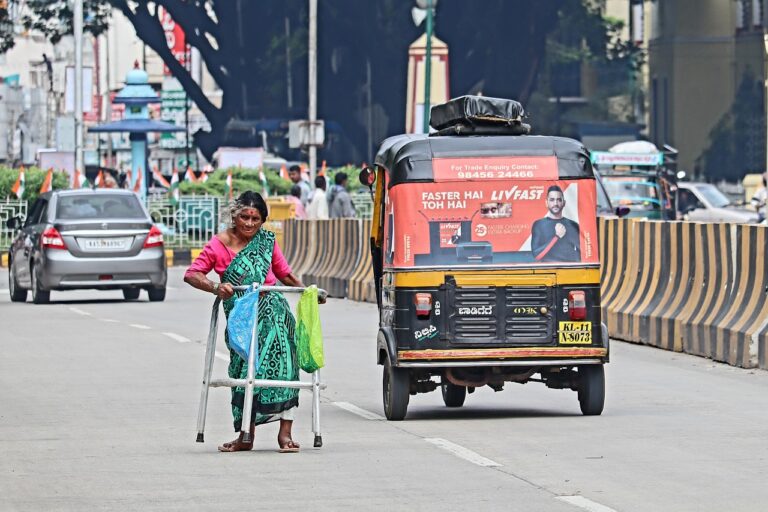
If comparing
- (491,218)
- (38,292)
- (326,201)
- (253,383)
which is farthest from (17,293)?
(253,383)

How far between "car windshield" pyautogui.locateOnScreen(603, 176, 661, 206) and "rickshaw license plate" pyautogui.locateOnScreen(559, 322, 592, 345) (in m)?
23.5

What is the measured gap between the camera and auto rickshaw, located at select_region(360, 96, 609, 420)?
1248 cm

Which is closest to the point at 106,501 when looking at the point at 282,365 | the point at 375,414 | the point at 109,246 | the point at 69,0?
the point at 282,365

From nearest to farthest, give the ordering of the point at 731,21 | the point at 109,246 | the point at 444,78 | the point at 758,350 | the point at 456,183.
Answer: the point at 456,183
the point at 758,350
the point at 109,246
the point at 444,78
the point at 731,21

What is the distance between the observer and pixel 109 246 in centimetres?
2698

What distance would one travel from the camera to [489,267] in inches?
497

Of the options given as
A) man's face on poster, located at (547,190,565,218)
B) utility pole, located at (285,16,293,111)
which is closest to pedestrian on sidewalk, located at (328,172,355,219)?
man's face on poster, located at (547,190,565,218)

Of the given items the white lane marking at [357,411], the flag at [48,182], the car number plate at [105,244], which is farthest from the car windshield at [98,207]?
the flag at [48,182]

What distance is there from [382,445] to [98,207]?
17241 millimetres

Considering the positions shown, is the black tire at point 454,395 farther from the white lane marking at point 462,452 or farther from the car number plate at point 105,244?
the car number plate at point 105,244

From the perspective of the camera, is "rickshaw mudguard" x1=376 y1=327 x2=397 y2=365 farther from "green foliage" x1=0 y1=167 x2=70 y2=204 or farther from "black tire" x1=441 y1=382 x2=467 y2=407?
"green foliage" x1=0 y1=167 x2=70 y2=204

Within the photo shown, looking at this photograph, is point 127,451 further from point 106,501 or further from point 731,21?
point 731,21

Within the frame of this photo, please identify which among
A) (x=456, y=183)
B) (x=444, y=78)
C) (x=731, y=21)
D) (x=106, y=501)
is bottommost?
(x=106, y=501)

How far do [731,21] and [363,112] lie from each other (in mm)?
14167
